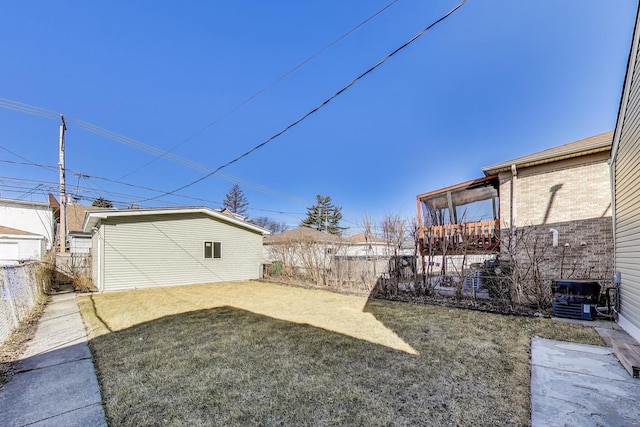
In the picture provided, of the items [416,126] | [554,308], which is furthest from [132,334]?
[416,126]

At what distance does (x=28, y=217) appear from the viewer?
21188mm

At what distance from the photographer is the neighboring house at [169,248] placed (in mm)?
9867

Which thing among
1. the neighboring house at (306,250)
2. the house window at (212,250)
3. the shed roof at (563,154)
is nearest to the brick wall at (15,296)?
the house window at (212,250)

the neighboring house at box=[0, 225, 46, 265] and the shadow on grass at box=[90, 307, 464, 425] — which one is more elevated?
the neighboring house at box=[0, 225, 46, 265]

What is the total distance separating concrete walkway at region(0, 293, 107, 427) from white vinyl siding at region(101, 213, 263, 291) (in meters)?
5.72

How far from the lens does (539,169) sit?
720 cm

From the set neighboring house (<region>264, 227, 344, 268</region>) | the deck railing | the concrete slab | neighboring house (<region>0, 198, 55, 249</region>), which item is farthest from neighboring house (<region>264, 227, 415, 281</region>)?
neighboring house (<region>0, 198, 55, 249</region>)

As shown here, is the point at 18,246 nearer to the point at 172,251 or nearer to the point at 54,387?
the point at 172,251

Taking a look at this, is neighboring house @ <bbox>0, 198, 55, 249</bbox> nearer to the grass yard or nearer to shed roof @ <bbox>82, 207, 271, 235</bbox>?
shed roof @ <bbox>82, 207, 271, 235</bbox>

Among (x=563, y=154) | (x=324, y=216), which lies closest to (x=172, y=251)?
(x=563, y=154)

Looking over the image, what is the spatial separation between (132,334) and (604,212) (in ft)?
32.9

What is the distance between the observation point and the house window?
12.2 m

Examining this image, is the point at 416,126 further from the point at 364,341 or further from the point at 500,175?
the point at 364,341

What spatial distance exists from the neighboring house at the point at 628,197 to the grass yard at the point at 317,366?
859 mm
